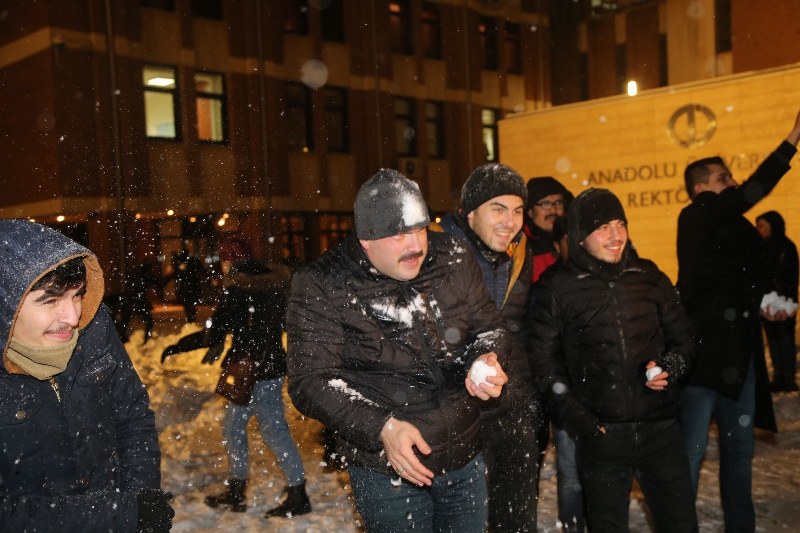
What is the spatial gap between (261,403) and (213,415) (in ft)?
10.8

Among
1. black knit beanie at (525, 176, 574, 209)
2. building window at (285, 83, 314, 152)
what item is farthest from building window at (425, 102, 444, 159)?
black knit beanie at (525, 176, 574, 209)

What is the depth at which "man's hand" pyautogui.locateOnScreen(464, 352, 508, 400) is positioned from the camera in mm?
2650

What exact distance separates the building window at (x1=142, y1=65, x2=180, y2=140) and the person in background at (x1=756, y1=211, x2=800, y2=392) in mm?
18410

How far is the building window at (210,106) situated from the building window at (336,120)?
3.83m

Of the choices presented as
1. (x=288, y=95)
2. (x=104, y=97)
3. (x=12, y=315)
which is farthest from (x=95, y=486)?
(x=288, y=95)

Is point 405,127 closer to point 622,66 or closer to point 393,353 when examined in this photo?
point 622,66

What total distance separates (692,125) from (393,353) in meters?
12.8

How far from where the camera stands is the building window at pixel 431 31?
30156 mm

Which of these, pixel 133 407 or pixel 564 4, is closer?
pixel 133 407

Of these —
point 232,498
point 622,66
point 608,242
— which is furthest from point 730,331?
point 622,66

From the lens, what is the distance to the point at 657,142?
567 inches

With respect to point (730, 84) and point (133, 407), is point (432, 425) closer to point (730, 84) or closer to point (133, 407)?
point (133, 407)

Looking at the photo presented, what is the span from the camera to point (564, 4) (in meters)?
35.7

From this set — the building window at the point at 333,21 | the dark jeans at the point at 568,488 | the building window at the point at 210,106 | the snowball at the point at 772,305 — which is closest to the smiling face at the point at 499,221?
the dark jeans at the point at 568,488
